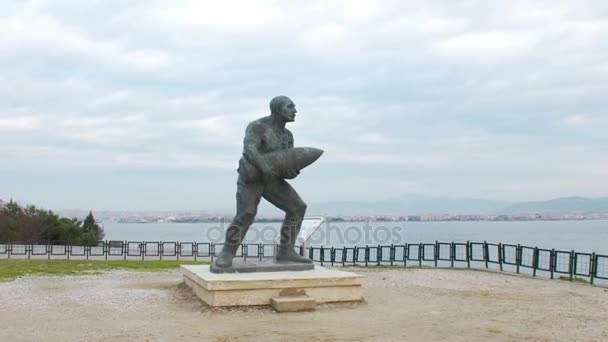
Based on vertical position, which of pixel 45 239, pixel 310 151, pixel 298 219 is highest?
pixel 310 151

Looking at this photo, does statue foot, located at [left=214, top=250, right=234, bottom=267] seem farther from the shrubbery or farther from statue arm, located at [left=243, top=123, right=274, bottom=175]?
the shrubbery

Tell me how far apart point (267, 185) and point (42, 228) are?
89.6ft

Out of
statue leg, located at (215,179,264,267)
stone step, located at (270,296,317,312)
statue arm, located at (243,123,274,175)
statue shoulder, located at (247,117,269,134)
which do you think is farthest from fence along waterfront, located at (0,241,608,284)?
stone step, located at (270,296,317,312)

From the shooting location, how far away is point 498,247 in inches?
679

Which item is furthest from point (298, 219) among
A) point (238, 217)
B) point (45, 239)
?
point (45, 239)

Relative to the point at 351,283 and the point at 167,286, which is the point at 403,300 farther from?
the point at 167,286

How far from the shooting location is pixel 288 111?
36.2 feet

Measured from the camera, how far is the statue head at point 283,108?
11.0 meters

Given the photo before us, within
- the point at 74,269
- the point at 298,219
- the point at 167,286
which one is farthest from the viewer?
the point at 74,269

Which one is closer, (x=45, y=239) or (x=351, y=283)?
(x=351, y=283)

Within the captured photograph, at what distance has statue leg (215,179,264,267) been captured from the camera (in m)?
10.9

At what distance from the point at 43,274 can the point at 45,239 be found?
2049 cm

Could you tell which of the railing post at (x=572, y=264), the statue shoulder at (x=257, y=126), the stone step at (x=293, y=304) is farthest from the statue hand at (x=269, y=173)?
the railing post at (x=572, y=264)

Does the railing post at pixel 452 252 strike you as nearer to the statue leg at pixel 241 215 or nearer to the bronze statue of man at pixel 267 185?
the bronze statue of man at pixel 267 185
